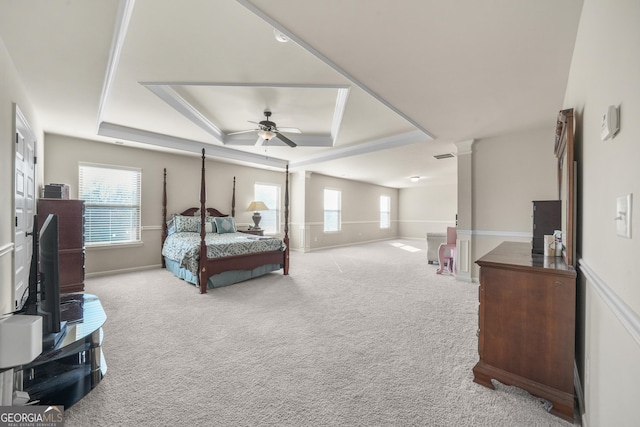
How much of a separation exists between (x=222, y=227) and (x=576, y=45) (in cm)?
561

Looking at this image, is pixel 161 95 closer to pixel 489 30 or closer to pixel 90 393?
pixel 90 393

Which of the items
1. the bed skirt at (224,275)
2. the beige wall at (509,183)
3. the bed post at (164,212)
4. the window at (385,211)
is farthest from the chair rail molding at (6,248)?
the window at (385,211)

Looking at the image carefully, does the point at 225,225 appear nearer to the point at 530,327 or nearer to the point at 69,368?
the point at 69,368

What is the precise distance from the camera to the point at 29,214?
118 inches

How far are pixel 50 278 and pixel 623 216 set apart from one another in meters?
2.65

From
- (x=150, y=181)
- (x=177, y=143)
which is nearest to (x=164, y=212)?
(x=150, y=181)

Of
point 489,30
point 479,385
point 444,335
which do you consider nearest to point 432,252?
point 444,335

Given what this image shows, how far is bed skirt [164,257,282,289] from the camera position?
388cm

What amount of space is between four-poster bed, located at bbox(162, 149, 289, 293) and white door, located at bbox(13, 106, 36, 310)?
1.61 metres

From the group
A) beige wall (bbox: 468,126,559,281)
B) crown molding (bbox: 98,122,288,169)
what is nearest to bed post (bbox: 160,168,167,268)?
→ crown molding (bbox: 98,122,288,169)

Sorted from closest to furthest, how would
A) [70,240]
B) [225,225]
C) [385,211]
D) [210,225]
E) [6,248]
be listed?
[6,248] < [70,240] < [210,225] < [225,225] < [385,211]

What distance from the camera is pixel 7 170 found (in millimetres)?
2141

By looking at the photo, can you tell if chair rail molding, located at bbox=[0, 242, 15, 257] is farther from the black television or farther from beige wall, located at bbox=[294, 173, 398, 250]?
beige wall, located at bbox=[294, 173, 398, 250]

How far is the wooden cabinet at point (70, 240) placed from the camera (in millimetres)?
3525
